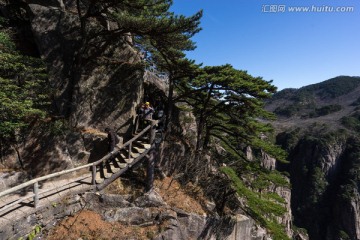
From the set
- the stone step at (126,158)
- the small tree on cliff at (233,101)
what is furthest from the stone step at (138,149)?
the small tree on cliff at (233,101)

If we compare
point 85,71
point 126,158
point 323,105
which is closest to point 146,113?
point 126,158

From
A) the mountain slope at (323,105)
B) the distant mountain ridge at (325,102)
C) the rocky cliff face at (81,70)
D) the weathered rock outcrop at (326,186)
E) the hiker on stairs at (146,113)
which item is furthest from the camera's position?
the distant mountain ridge at (325,102)

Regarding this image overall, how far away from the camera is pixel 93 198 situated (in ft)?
35.9

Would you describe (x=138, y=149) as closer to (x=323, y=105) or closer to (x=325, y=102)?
(x=323, y=105)

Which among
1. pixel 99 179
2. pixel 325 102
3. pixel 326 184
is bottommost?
pixel 326 184

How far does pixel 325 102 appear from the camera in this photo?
Result: 17800cm

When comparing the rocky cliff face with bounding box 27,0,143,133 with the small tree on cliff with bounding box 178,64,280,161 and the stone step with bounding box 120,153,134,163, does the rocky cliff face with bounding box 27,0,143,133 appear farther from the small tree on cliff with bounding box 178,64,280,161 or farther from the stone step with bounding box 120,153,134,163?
the small tree on cliff with bounding box 178,64,280,161

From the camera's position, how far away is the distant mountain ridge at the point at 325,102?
14225 centimetres

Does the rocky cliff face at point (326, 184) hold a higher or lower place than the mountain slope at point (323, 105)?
lower

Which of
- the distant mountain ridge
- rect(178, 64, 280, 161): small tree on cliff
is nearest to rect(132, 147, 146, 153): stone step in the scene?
rect(178, 64, 280, 161): small tree on cliff

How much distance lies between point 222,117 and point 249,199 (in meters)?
5.76

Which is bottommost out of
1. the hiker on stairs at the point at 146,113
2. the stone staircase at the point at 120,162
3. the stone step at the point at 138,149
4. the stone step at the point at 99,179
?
the stone step at the point at 99,179

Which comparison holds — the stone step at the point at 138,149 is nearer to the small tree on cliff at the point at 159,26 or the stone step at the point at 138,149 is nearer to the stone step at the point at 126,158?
the stone step at the point at 126,158

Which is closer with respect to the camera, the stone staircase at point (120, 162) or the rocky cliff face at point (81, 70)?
the stone staircase at point (120, 162)
